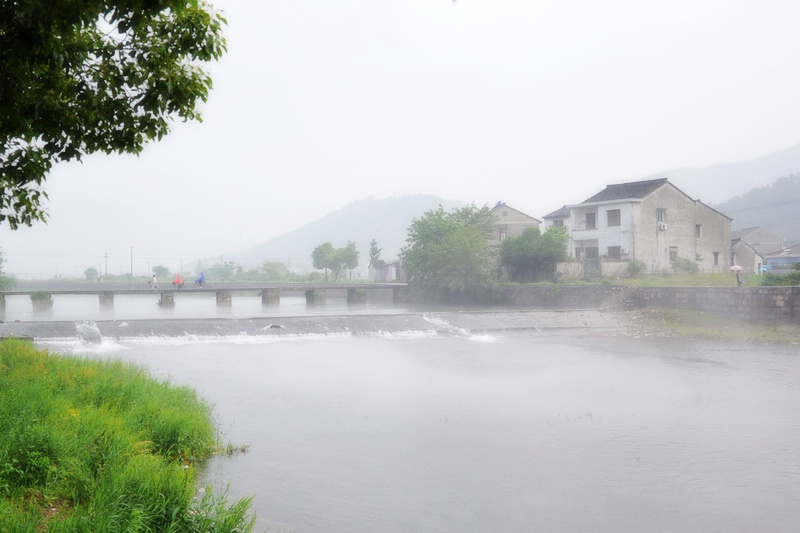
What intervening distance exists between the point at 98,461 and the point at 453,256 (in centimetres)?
3868

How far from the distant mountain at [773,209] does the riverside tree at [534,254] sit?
7106 cm

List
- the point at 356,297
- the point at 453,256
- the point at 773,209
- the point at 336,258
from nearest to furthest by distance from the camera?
the point at 453,256 < the point at 356,297 < the point at 336,258 < the point at 773,209

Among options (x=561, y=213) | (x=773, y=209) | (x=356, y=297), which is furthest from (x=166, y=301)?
(x=773, y=209)

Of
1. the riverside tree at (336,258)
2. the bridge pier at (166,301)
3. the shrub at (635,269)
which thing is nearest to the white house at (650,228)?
the shrub at (635,269)

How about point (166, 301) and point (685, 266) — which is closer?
point (685, 266)

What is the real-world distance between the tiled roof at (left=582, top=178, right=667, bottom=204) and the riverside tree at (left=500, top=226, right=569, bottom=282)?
333cm

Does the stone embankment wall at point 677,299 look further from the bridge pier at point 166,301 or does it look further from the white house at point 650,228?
the bridge pier at point 166,301

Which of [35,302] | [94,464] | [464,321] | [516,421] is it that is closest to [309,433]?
[516,421]

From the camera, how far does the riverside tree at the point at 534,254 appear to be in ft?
141

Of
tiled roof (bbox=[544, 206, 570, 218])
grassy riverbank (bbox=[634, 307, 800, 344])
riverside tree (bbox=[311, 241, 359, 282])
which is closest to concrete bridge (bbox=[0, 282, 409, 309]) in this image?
tiled roof (bbox=[544, 206, 570, 218])

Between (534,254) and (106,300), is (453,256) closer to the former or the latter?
(534,254)

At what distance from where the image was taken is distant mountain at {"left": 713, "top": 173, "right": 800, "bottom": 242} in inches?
4002

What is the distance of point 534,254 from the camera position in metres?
43.3

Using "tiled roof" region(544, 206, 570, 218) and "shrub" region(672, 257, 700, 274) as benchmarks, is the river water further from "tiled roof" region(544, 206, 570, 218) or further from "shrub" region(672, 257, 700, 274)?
"tiled roof" region(544, 206, 570, 218)
